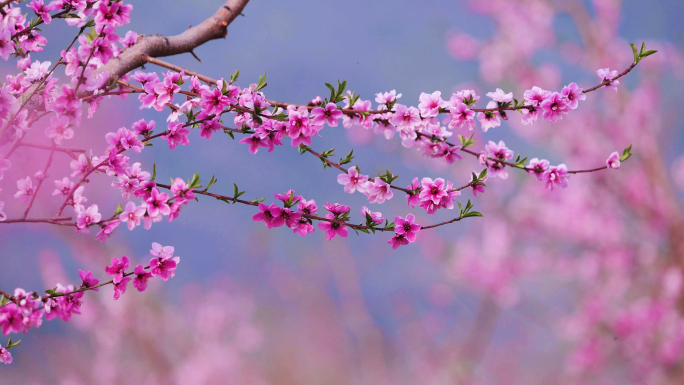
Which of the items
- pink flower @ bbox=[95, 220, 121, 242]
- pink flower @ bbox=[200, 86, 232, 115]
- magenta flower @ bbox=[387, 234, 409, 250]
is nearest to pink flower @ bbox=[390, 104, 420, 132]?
magenta flower @ bbox=[387, 234, 409, 250]

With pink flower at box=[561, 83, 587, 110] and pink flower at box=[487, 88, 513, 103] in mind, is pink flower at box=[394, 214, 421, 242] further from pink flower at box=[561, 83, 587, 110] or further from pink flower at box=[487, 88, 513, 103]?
pink flower at box=[561, 83, 587, 110]

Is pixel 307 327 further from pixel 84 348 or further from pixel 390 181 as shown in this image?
pixel 390 181

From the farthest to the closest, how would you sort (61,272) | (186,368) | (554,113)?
(186,368) < (61,272) < (554,113)

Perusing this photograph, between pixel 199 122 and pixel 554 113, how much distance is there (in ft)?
6.00

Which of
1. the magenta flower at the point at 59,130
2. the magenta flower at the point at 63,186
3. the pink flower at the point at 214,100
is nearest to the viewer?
the magenta flower at the point at 59,130

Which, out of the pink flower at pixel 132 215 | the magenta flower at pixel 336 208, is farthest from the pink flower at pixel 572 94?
the pink flower at pixel 132 215

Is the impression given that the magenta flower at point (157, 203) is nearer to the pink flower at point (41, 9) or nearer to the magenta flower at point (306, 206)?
the magenta flower at point (306, 206)

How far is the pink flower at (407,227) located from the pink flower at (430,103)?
0.52 metres

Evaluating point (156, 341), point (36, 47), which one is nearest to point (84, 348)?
point (156, 341)

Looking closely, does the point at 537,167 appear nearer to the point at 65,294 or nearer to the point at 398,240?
the point at 398,240

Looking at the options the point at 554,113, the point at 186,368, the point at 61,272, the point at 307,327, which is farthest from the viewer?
the point at 307,327

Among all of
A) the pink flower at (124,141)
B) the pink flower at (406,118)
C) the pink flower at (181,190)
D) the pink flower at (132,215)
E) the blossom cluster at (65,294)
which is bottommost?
the blossom cluster at (65,294)

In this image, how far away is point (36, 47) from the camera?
7.97 ft

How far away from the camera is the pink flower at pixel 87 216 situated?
6.56ft
